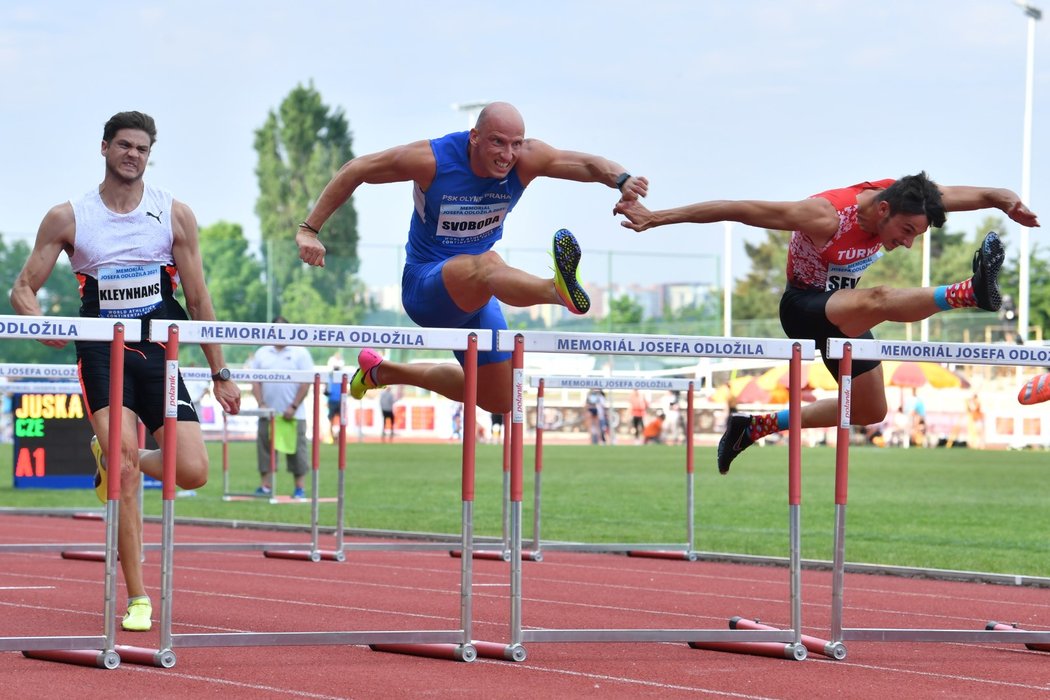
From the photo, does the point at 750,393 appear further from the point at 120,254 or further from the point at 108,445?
the point at 108,445

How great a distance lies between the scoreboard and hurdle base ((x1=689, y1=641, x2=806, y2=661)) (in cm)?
1376

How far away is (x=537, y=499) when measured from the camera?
1158 cm

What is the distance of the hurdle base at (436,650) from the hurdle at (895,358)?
154 centimetres

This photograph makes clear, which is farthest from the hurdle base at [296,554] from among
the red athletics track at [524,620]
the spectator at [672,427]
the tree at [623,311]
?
the spectator at [672,427]

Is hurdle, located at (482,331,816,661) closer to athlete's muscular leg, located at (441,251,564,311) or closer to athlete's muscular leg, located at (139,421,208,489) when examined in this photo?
athlete's muscular leg, located at (441,251,564,311)

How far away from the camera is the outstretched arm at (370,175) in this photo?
684cm

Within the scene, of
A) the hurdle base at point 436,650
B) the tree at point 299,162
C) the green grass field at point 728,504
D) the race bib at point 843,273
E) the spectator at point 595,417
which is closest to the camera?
the hurdle base at point 436,650

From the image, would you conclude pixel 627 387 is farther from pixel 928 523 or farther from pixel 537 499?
pixel 928 523

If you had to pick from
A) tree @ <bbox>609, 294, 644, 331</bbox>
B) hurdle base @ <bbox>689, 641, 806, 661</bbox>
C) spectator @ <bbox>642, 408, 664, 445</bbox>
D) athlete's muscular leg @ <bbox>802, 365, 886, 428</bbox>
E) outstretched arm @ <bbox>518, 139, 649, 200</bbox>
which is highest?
tree @ <bbox>609, 294, 644, 331</bbox>

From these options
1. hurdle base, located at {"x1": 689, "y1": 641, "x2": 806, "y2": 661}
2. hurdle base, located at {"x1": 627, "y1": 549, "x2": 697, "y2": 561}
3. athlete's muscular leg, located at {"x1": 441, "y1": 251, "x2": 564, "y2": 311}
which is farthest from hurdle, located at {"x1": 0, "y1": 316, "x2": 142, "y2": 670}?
hurdle base, located at {"x1": 627, "y1": 549, "x2": 697, "y2": 561}

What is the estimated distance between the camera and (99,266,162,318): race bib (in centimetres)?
667

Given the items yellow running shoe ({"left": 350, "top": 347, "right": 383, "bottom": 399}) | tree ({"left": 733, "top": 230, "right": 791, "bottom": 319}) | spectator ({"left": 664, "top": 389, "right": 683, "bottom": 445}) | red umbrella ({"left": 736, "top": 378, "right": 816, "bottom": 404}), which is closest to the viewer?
yellow running shoe ({"left": 350, "top": 347, "right": 383, "bottom": 399})

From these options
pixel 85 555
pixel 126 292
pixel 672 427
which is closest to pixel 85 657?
pixel 126 292

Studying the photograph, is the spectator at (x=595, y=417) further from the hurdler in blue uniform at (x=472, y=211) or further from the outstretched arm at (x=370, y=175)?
the outstretched arm at (x=370, y=175)
